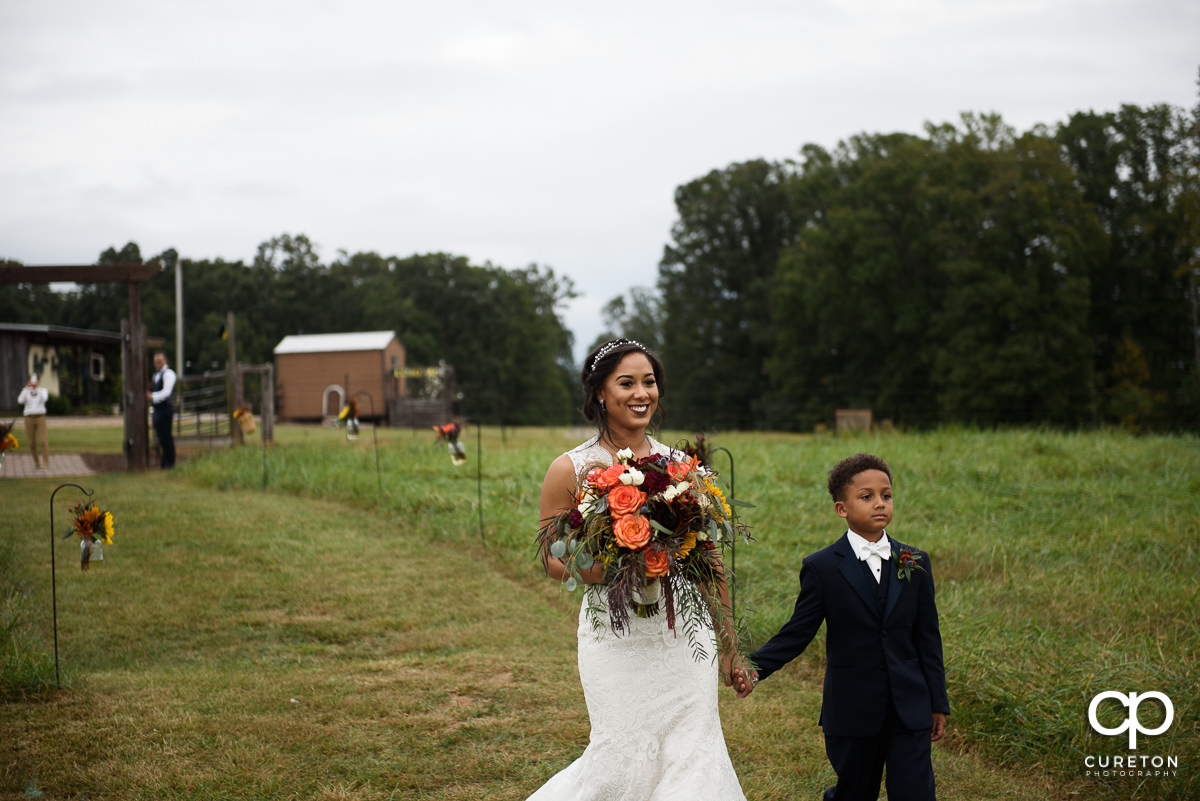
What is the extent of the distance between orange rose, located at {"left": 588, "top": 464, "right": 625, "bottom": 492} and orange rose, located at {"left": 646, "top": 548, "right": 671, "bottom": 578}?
23 centimetres

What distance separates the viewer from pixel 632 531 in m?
2.54

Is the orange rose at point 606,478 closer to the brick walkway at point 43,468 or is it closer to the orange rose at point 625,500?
the orange rose at point 625,500

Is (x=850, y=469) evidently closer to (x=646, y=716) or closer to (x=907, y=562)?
(x=907, y=562)

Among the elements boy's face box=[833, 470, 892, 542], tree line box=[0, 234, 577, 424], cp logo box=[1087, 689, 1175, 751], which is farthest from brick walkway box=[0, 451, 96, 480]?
tree line box=[0, 234, 577, 424]

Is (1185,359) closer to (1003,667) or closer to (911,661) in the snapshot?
(1003,667)

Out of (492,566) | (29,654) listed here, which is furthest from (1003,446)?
(29,654)

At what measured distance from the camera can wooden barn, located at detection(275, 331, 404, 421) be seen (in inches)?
1324

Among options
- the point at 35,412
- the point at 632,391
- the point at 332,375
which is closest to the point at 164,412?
the point at 35,412

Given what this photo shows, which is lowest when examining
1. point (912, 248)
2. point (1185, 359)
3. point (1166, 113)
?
point (1185, 359)

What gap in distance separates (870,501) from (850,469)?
0.14m

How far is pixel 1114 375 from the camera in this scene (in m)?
28.0

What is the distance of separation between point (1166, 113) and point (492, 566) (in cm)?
3244

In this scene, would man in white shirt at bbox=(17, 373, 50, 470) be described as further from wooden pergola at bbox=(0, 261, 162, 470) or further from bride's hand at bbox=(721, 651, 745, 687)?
bride's hand at bbox=(721, 651, 745, 687)

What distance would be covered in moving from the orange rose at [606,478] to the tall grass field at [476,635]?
2.23 m
